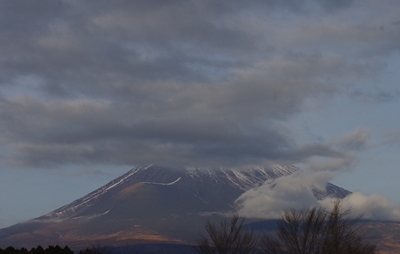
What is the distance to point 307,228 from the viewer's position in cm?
5775

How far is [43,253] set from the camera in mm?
47438

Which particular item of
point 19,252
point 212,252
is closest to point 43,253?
point 19,252

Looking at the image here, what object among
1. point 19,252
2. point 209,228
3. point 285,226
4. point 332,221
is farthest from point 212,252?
point 19,252

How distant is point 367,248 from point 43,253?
30.4 m

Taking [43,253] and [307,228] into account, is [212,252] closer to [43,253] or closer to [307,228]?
[307,228]

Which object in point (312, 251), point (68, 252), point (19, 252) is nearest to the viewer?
point (19, 252)

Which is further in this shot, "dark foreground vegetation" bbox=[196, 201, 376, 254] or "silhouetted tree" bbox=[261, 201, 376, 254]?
"dark foreground vegetation" bbox=[196, 201, 376, 254]

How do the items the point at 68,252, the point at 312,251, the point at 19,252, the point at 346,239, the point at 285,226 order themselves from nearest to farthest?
the point at 19,252 < the point at 68,252 < the point at 346,239 < the point at 312,251 < the point at 285,226

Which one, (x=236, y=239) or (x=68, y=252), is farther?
(x=236, y=239)

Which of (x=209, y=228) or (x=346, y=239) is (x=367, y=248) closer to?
(x=346, y=239)

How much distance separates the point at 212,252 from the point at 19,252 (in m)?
23.4

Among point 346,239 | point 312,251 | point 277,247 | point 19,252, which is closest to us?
point 19,252

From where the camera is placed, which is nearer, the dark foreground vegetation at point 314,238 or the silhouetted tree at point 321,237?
the silhouetted tree at point 321,237

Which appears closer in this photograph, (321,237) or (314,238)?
(321,237)
